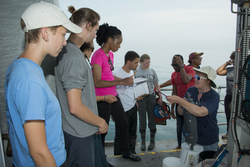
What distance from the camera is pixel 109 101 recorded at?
1.99m

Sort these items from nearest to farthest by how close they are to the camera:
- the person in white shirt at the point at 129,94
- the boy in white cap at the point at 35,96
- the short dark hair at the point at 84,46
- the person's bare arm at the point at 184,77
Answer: the boy in white cap at the point at 35,96 < the short dark hair at the point at 84,46 < the person in white shirt at the point at 129,94 < the person's bare arm at the point at 184,77

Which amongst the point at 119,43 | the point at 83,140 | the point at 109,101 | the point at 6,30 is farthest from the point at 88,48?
the point at 83,140

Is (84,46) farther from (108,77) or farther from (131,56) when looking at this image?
(131,56)

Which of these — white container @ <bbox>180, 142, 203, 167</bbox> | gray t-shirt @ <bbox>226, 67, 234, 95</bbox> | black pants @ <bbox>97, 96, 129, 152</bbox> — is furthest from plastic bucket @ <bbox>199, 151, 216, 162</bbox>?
gray t-shirt @ <bbox>226, 67, 234, 95</bbox>

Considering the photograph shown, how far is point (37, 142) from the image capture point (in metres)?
0.73

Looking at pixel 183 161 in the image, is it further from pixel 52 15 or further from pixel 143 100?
pixel 52 15

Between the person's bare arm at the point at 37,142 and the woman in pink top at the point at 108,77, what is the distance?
4.04ft

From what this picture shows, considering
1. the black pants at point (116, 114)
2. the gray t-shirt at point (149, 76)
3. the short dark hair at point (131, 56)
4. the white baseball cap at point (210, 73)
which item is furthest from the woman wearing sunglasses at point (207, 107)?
the gray t-shirt at point (149, 76)

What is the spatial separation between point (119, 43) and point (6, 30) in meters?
1.25

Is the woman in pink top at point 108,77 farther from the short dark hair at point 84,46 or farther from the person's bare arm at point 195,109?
the person's bare arm at point 195,109

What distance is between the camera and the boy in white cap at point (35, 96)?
0.71 meters

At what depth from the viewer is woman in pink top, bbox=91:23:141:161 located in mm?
2012

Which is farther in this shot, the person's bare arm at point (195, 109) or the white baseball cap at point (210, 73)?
the white baseball cap at point (210, 73)

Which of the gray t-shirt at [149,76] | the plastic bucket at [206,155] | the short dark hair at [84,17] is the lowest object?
the plastic bucket at [206,155]
